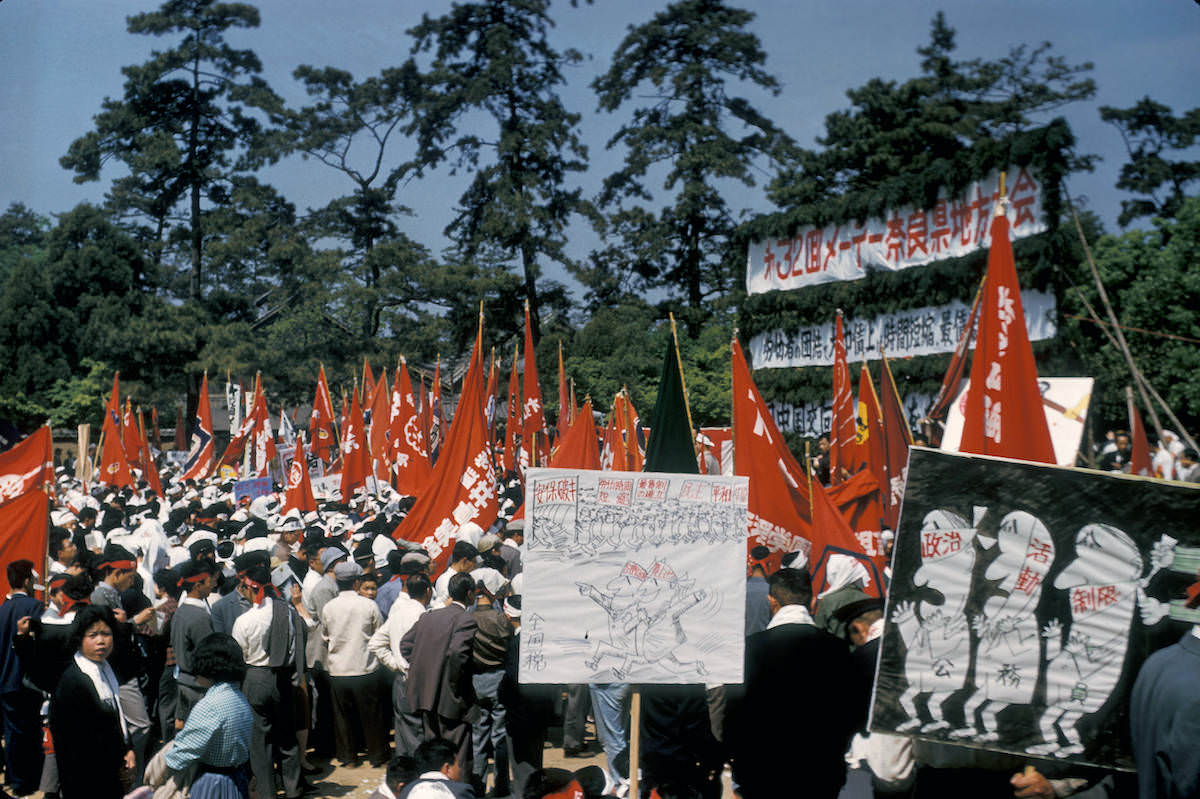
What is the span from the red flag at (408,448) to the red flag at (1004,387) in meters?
8.73

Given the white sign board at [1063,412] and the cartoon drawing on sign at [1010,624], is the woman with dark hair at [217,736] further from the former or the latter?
the white sign board at [1063,412]

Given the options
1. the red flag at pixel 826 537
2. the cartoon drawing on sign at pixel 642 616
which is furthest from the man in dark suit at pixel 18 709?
the red flag at pixel 826 537

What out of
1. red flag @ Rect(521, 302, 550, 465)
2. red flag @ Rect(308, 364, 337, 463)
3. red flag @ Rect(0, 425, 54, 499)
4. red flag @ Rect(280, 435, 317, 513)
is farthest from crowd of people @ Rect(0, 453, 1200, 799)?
red flag @ Rect(308, 364, 337, 463)

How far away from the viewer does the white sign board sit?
840cm

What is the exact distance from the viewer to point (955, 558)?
3799 mm

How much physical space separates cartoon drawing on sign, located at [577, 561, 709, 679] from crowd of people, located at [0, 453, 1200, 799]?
37 centimetres

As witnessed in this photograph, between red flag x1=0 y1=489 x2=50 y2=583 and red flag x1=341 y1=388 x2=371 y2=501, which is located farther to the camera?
red flag x1=341 y1=388 x2=371 y2=501

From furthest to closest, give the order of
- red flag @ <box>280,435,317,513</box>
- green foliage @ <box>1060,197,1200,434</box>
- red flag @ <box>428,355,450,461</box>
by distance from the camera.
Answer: green foliage @ <box>1060,197,1200,434</box>, red flag @ <box>428,355,450,461</box>, red flag @ <box>280,435,317,513</box>

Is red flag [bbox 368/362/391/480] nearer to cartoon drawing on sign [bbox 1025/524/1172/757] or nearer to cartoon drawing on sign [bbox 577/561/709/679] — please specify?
cartoon drawing on sign [bbox 577/561/709/679]

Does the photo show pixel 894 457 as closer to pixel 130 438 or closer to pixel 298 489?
Answer: pixel 298 489

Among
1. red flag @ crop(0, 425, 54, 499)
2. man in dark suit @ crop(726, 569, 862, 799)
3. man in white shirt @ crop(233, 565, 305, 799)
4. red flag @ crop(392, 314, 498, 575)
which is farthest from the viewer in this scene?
red flag @ crop(392, 314, 498, 575)

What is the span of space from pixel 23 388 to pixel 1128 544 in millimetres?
41608

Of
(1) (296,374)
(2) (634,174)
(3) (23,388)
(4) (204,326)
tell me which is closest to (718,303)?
(2) (634,174)

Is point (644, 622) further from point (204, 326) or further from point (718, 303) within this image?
point (204, 326)
